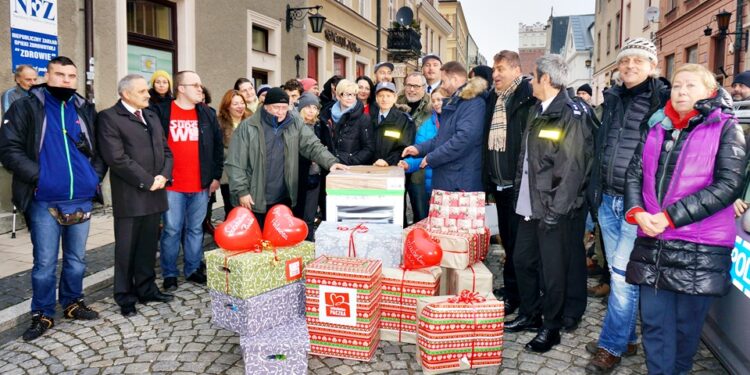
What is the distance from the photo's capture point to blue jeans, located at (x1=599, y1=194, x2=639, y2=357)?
11.7 feet

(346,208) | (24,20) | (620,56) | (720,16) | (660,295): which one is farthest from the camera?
(720,16)

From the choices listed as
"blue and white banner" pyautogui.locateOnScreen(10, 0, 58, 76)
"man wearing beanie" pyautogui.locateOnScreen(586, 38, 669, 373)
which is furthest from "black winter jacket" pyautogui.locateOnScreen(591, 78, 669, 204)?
"blue and white banner" pyautogui.locateOnScreen(10, 0, 58, 76)

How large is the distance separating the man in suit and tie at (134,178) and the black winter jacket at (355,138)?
1.86 metres

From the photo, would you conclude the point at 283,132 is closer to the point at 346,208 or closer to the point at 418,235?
the point at 346,208

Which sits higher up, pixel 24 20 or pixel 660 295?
pixel 24 20

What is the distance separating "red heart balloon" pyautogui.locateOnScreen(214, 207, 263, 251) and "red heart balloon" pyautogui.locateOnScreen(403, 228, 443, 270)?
1.10 meters

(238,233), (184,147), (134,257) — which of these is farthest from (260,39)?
(238,233)

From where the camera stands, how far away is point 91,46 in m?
7.93

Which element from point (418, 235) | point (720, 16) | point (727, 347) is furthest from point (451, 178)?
point (720, 16)

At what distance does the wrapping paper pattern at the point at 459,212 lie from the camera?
4.52 meters

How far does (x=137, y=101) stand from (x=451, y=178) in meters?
2.66

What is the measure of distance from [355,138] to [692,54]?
17.6 meters

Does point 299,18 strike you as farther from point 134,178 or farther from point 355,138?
point 134,178

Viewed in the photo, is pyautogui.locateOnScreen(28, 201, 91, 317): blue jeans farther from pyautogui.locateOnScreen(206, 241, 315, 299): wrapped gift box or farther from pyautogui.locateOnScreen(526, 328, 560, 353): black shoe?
pyautogui.locateOnScreen(526, 328, 560, 353): black shoe
